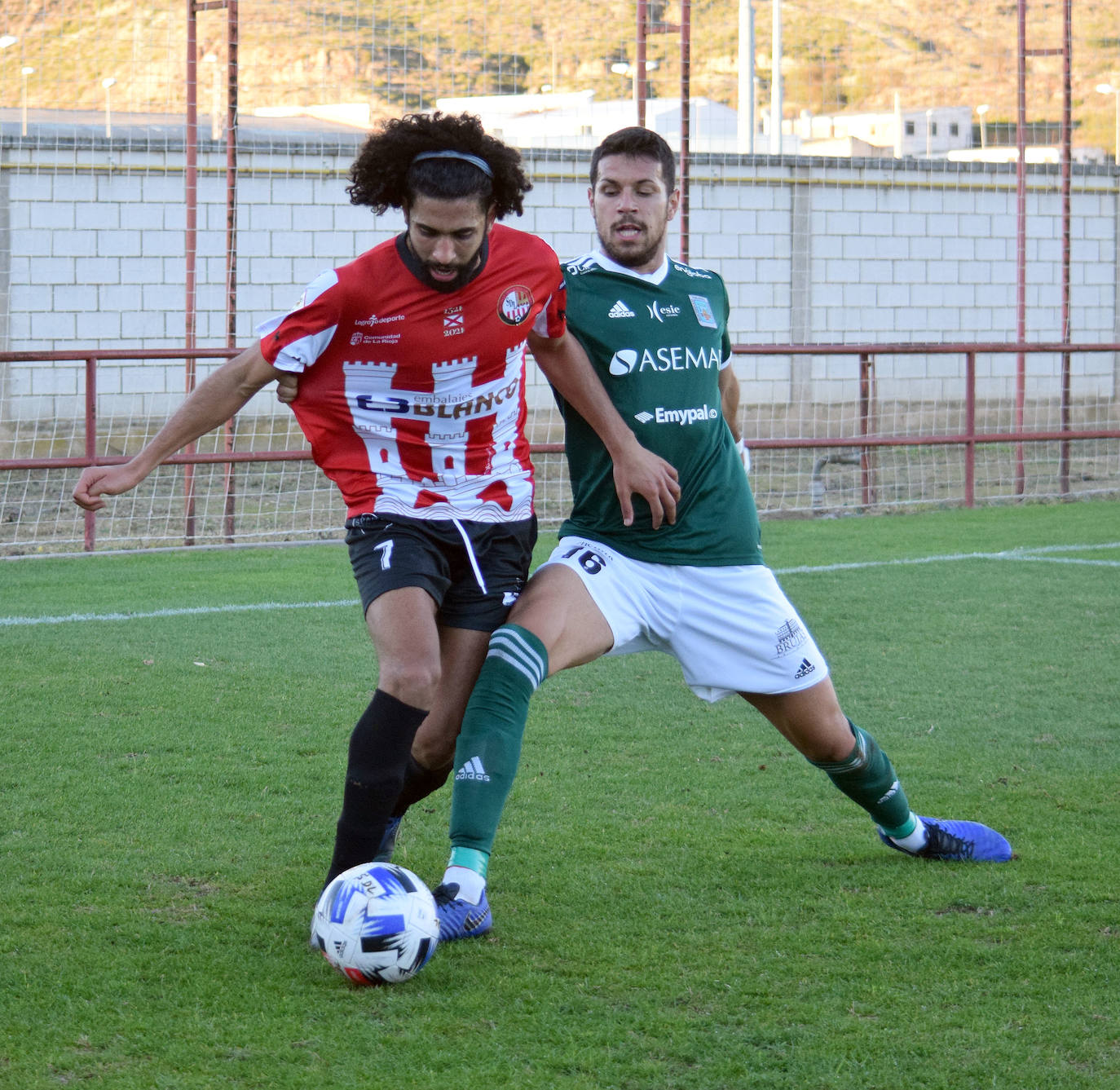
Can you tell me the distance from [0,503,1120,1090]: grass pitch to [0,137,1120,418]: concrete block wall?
5975 millimetres

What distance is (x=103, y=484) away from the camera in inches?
136

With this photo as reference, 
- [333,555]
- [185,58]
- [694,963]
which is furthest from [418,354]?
[185,58]

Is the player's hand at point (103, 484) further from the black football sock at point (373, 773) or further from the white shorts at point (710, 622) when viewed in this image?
the white shorts at point (710, 622)

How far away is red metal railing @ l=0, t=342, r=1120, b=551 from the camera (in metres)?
9.70

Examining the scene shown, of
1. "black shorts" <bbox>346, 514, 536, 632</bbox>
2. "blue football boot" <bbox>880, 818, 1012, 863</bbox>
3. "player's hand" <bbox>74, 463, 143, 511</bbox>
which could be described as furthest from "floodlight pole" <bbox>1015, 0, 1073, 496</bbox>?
"player's hand" <bbox>74, 463, 143, 511</bbox>

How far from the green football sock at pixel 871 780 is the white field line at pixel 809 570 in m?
4.43

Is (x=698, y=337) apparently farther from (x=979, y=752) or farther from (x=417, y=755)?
(x=979, y=752)

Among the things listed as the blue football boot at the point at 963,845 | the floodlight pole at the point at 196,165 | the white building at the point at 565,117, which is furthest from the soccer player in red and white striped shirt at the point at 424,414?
the white building at the point at 565,117

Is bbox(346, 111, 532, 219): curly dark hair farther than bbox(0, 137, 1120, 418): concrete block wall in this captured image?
No

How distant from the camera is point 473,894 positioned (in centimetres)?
338

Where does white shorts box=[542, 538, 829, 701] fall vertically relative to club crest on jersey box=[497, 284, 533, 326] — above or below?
below

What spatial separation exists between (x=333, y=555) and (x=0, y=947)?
6580 millimetres

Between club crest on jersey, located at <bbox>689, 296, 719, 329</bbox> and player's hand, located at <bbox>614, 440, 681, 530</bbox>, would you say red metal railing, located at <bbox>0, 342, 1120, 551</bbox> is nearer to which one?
club crest on jersey, located at <bbox>689, 296, 719, 329</bbox>

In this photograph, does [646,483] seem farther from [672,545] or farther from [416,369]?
[416,369]
